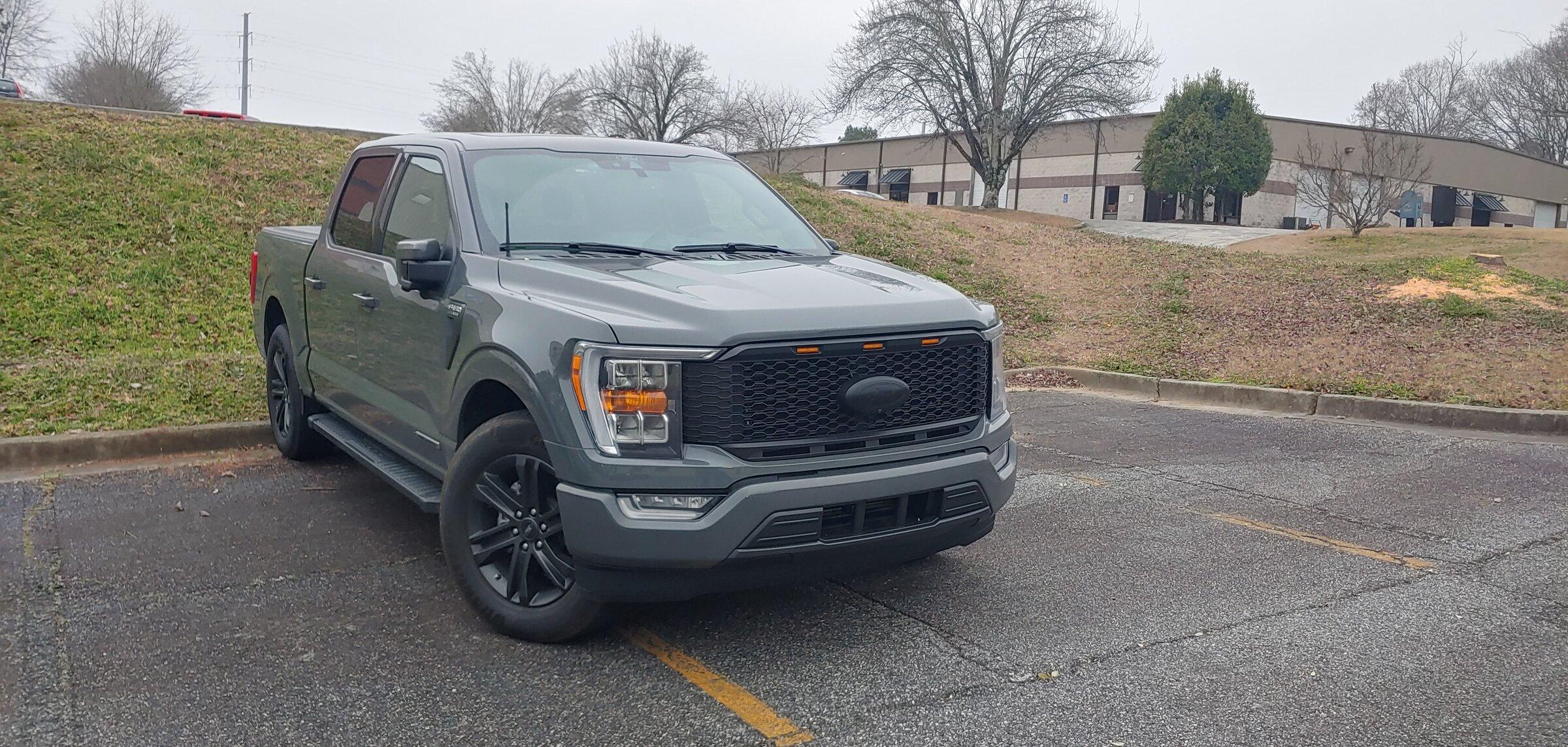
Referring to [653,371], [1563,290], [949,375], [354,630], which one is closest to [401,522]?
[354,630]

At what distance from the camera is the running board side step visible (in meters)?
4.67

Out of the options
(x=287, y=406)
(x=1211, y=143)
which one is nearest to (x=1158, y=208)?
(x=1211, y=143)

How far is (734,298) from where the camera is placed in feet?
12.5

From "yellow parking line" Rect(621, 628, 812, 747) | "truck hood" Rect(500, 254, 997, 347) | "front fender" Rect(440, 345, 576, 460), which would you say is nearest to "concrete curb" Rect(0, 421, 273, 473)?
"front fender" Rect(440, 345, 576, 460)

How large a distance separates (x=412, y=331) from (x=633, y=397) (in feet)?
5.25

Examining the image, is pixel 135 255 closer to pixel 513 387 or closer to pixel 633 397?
pixel 513 387

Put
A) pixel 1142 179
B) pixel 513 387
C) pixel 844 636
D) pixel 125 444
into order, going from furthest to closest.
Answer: pixel 1142 179 → pixel 125 444 → pixel 844 636 → pixel 513 387

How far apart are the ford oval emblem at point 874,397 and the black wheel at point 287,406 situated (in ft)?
13.2

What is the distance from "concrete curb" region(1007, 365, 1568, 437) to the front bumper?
23.8ft

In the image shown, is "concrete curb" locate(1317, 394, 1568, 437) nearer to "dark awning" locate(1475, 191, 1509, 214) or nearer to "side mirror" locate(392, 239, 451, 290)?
"side mirror" locate(392, 239, 451, 290)

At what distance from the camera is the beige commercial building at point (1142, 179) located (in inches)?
1885

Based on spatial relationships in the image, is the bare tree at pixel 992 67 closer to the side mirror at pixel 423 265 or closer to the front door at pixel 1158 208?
the front door at pixel 1158 208

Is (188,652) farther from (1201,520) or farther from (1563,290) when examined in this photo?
(1563,290)

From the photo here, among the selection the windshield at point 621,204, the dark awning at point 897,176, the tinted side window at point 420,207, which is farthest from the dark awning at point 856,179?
the tinted side window at point 420,207
